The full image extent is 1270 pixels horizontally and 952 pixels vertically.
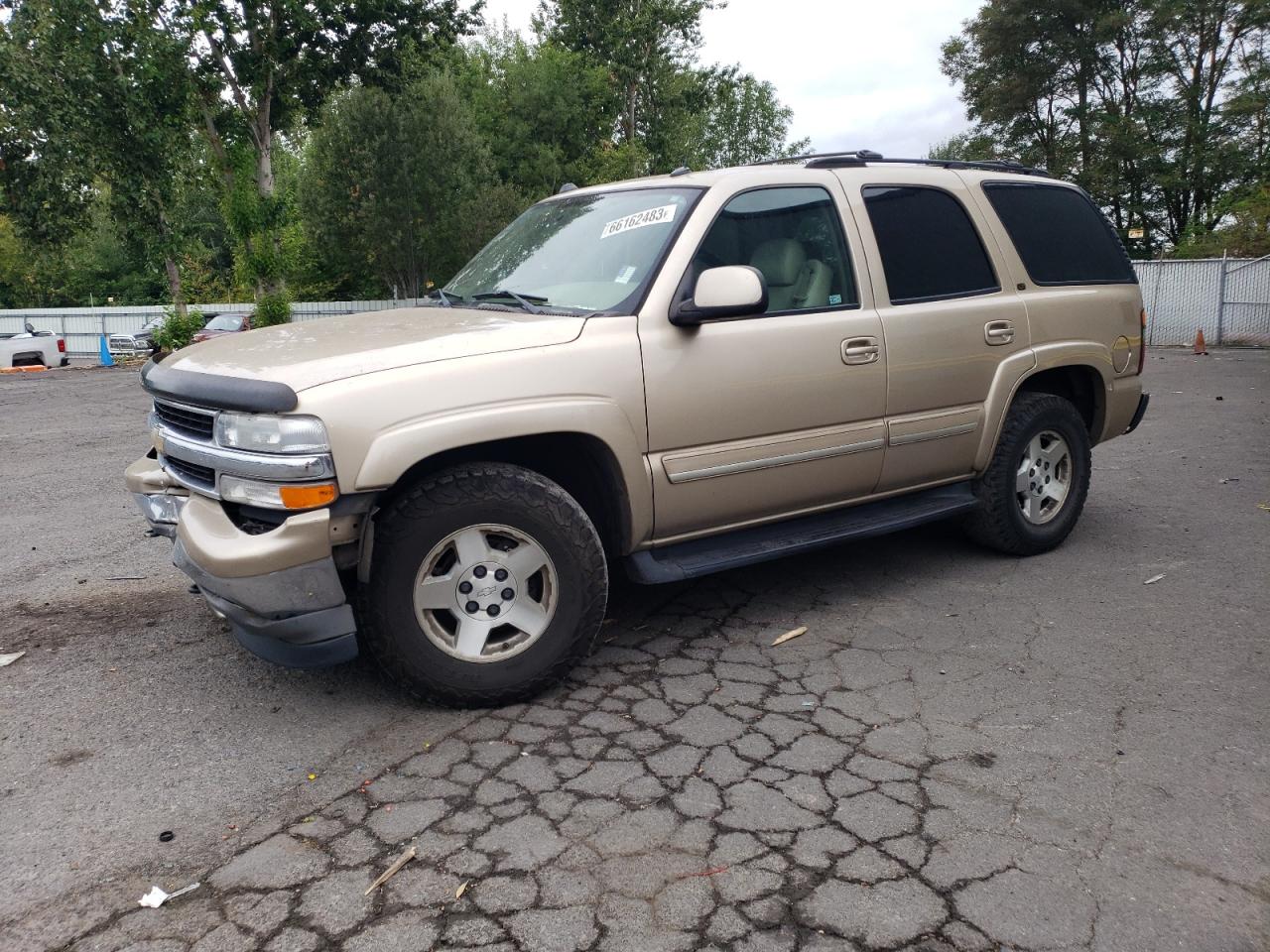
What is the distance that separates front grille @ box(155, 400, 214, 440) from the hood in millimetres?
152

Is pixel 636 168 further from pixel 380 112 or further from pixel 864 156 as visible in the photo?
pixel 864 156

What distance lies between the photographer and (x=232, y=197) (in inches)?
915

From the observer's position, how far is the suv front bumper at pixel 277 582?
321 centimetres

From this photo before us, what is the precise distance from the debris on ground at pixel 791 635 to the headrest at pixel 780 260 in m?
1.49

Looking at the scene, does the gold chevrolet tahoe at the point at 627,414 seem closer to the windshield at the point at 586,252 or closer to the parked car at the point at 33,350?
the windshield at the point at 586,252

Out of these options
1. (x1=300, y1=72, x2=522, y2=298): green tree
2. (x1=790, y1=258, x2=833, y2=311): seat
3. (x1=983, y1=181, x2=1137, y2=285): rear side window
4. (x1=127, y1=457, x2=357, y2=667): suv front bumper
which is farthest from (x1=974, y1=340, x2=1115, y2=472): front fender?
(x1=300, y1=72, x2=522, y2=298): green tree

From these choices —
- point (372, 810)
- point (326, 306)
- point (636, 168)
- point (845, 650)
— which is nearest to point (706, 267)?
point (845, 650)

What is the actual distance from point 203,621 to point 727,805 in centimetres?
276

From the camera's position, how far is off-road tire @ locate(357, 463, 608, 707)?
3.41 metres

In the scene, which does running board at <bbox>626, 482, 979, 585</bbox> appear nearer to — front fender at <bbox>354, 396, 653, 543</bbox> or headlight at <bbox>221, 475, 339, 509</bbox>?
front fender at <bbox>354, 396, 653, 543</bbox>

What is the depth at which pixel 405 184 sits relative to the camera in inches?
1328

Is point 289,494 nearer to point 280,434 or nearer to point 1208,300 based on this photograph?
point 280,434

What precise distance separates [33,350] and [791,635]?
76.1 ft

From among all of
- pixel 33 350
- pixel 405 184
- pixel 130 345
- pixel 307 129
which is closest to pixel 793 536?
pixel 33 350
